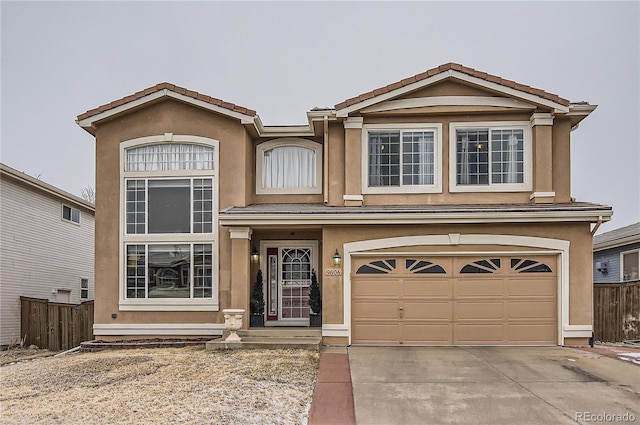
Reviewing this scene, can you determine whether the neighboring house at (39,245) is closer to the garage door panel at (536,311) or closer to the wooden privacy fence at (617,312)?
the garage door panel at (536,311)

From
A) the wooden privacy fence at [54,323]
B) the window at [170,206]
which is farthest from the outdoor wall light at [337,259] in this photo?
the wooden privacy fence at [54,323]

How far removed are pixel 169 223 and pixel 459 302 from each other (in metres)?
7.64

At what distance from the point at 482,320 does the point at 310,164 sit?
6.18 m

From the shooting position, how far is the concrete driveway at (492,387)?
23.1 ft

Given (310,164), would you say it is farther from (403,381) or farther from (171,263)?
(403,381)

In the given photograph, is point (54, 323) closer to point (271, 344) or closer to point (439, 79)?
point (271, 344)

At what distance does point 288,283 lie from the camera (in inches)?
565

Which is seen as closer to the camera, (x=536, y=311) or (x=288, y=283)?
(x=536, y=311)

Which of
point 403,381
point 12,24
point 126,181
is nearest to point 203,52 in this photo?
point 12,24

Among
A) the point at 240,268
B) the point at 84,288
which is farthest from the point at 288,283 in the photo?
the point at 84,288

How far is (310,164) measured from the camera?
14.7 meters

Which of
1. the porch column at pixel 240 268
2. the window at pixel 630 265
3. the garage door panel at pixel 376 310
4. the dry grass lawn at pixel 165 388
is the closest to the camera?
the dry grass lawn at pixel 165 388

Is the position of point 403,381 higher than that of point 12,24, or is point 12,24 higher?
point 12,24

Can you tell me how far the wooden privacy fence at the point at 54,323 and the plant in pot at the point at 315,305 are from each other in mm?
7500
